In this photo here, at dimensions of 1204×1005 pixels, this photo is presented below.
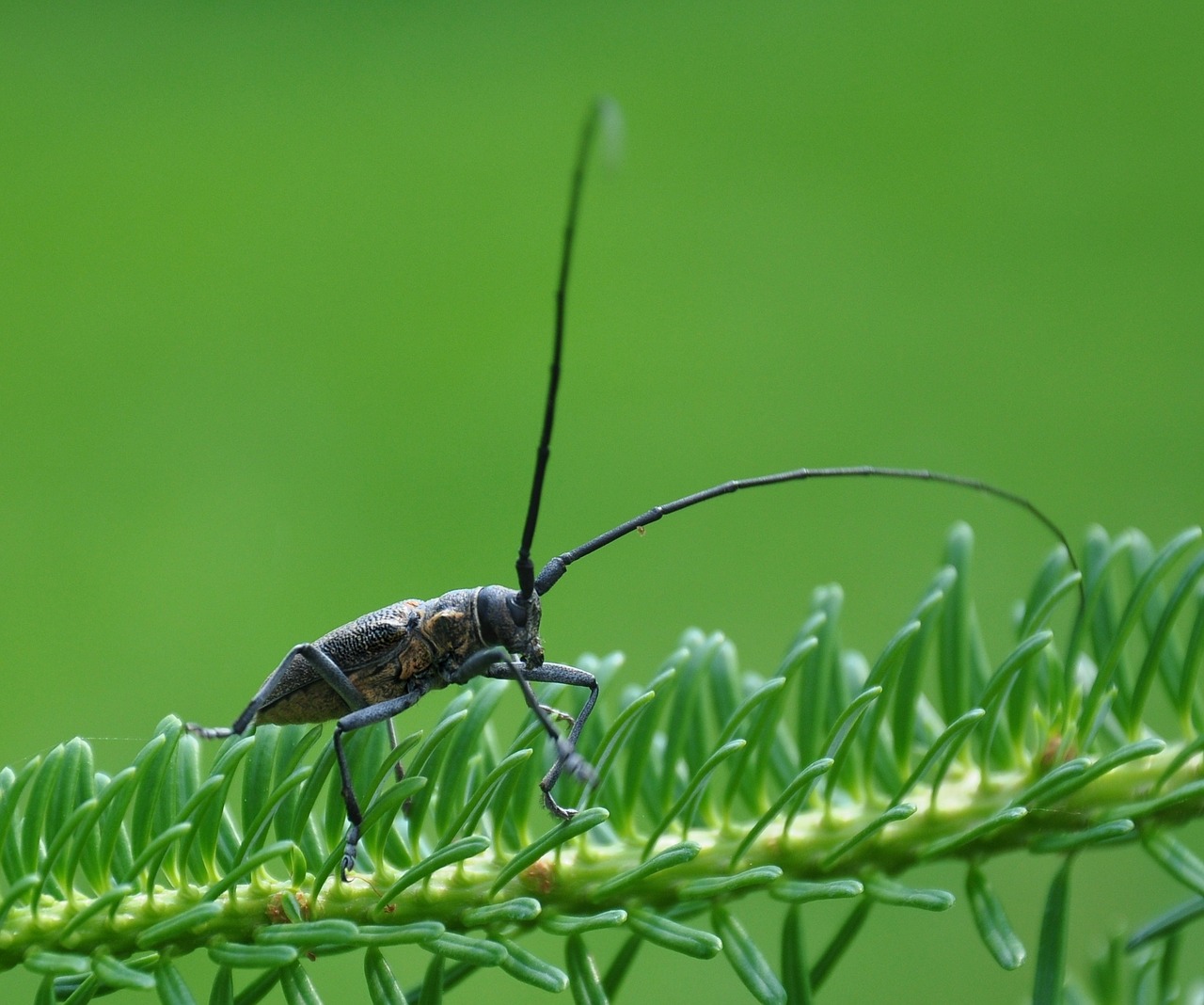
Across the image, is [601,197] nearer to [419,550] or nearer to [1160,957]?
[419,550]

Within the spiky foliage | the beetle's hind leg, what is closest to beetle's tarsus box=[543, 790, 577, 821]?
the beetle's hind leg

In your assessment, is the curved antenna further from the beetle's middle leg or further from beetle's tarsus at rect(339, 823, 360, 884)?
beetle's tarsus at rect(339, 823, 360, 884)

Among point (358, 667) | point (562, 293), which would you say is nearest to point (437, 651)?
point (358, 667)

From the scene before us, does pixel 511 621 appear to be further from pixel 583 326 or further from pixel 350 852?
pixel 583 326

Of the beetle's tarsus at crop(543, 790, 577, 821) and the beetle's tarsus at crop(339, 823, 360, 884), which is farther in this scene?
the beetle's tarsus at crop(543, 790, 577, 821)

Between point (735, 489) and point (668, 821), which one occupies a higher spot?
point (735, 489)
